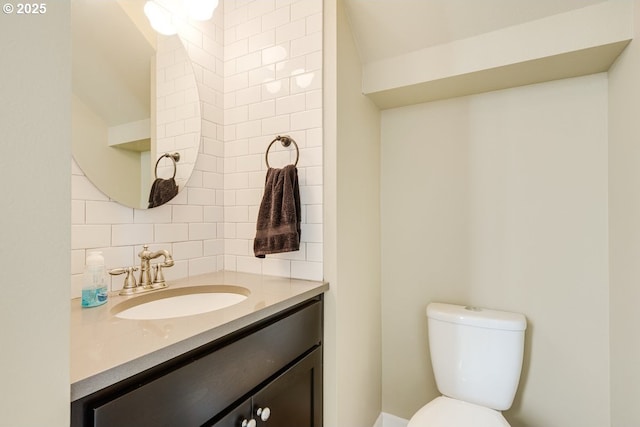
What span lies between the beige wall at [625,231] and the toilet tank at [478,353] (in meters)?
0.32

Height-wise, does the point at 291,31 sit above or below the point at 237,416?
above

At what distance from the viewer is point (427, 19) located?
128cm

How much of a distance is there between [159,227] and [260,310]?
2.12ft

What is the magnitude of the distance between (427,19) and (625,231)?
110 centimetres

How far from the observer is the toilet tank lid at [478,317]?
1.27 metres

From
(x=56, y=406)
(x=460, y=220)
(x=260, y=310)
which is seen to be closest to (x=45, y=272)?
(x=56, y=406)

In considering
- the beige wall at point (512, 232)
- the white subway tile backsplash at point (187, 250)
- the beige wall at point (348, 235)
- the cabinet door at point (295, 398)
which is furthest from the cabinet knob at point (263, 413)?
the beige wall at point (512, 232)

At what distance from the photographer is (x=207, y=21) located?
144 centimetres

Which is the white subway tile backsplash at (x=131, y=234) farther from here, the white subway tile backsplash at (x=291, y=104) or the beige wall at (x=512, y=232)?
the beige wall at (x=512, y=232)

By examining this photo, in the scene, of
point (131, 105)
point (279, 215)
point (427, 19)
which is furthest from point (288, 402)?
point (427, 19)

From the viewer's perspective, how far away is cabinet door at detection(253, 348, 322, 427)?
35.1 inches

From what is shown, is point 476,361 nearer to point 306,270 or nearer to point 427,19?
point 306,270

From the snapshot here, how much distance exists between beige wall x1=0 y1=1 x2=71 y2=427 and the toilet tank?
132 centimetres

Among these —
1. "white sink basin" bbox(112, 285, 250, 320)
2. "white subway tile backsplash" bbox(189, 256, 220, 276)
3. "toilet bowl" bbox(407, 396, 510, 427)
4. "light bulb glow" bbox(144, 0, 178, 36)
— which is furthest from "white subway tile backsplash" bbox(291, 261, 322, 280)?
"light bulb glow" bbox(144, 0, 178, 36)
